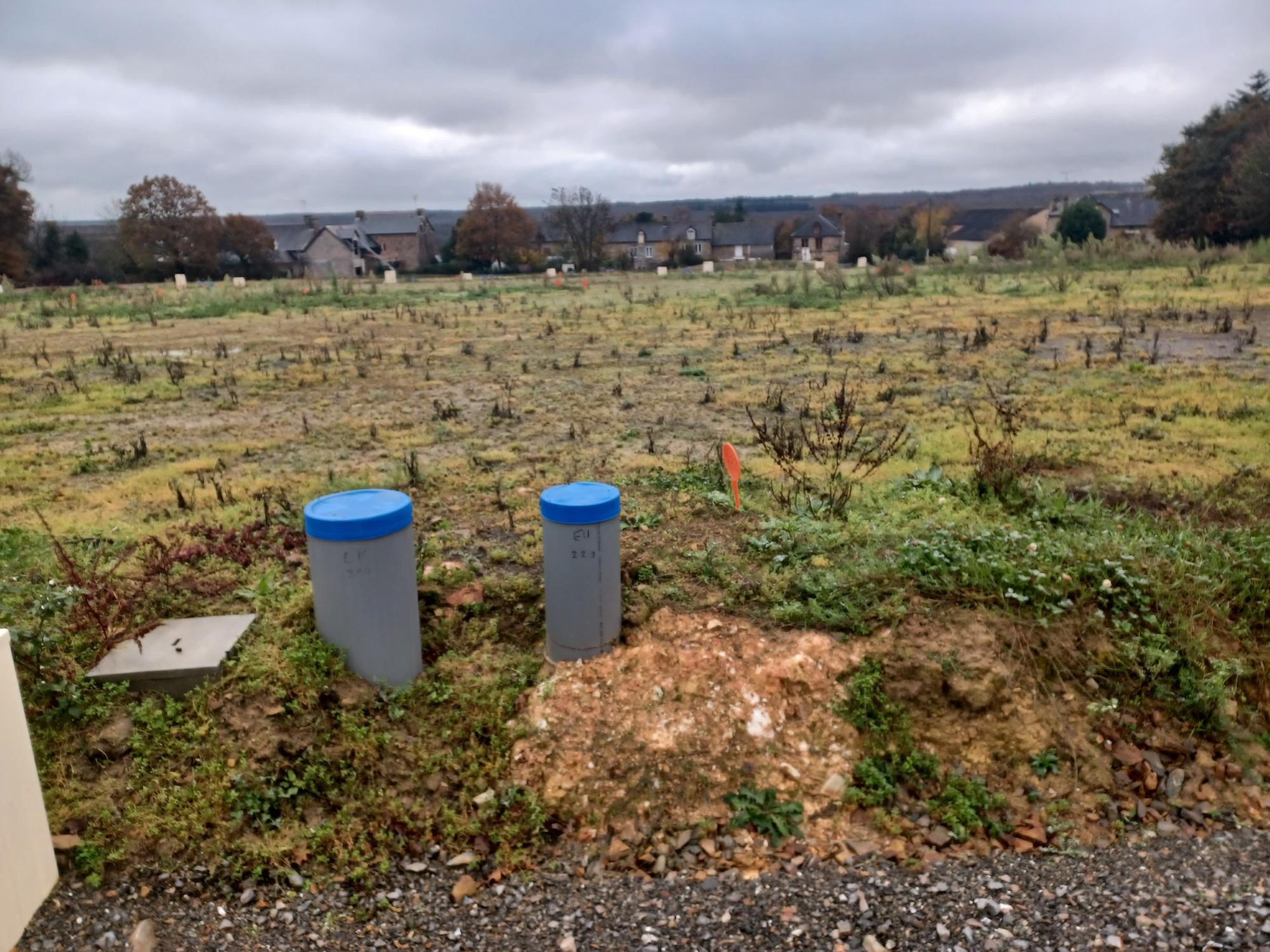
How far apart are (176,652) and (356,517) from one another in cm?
109

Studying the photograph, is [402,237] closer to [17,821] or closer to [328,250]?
[328,250]

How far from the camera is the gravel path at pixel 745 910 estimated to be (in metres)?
2.85

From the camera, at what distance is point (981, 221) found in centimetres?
8231

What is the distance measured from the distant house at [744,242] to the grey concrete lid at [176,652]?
239ft

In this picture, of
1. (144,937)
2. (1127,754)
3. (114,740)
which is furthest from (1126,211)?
(144,937)

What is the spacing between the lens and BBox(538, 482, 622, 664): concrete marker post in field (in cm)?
387

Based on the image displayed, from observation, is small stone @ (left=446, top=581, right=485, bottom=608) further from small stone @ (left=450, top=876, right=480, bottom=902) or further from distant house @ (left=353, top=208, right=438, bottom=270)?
distant house @ (left=353, top=208, right=438, bottom=270)

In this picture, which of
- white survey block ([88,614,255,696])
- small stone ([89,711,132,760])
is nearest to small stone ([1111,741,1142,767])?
white survey block ([88,614,255,696])

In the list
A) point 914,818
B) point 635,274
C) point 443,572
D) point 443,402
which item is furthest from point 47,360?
point 635,274

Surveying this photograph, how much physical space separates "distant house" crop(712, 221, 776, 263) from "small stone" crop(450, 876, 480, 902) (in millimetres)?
73787

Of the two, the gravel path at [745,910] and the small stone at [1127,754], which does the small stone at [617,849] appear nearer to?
the gravel path at [745,910]

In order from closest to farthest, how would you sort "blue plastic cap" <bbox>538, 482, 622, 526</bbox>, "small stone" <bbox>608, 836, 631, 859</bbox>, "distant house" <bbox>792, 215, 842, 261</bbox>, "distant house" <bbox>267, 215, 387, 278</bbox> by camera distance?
"small stone" <bbox>608, 836, 631, 859</bbox>
"blue plastic cap" <bbox>538, 482, 622, 526</bbox>
"distant house" <bbox>267, 215, 387, 278</bbox>
"distant house" <bbox>792, 215, 842, 261</bbox>

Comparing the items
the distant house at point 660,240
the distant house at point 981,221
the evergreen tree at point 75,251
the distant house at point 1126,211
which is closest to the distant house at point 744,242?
the distant house at point 660,240

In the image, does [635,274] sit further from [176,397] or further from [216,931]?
[216,931]
